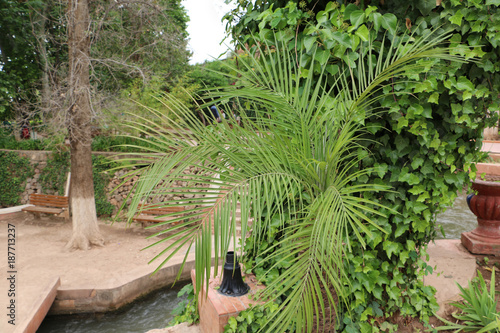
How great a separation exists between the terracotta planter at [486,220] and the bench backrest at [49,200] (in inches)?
338

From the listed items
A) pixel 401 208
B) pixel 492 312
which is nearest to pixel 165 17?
pixel 401 208

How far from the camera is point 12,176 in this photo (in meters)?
10.0

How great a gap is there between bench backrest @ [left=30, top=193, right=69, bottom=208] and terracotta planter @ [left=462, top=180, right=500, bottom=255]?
8.60m

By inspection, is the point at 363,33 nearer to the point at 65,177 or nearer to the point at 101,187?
the point at 101,187

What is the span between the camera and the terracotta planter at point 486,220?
3.73 metres

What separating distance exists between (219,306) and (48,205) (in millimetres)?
7997

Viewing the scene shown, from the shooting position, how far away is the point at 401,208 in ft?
7.70

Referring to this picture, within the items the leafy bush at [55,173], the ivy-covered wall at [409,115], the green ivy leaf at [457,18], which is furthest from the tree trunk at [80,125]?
the green ivy leaf at [457,18]

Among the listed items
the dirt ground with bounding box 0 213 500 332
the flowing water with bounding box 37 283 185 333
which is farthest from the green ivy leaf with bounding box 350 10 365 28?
the flowing water with bounding box 37 283 185 333

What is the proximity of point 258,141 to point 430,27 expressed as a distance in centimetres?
126

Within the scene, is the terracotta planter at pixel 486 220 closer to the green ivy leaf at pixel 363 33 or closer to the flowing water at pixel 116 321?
the green ivy leaf at pixel 363 33

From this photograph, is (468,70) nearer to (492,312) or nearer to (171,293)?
(492,312)

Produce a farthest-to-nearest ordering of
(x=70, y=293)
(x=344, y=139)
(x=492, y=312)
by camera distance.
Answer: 1. (x=70, y=293)
2. (x=492, y=312)
3. (x=344, y=139)

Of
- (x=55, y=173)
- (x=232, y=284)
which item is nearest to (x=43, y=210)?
(x=55, y=173)
